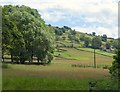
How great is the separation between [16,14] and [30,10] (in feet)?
37.9

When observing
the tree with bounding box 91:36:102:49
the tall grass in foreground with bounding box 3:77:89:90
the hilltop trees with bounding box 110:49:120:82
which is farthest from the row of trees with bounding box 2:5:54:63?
the tree with bounding box 91:36:102:49

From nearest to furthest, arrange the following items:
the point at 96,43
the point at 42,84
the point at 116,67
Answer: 1. the point at 116,67
2. the point at 42,84
3. the point at 96,43

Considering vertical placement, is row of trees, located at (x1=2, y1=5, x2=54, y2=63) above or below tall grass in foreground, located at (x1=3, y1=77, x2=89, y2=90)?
above

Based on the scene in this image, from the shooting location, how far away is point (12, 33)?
4850 cm

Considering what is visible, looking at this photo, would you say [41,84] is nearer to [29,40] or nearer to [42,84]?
[42,84]

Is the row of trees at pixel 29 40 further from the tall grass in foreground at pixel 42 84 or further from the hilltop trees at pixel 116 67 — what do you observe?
the hilltop trees at pixel 116 67

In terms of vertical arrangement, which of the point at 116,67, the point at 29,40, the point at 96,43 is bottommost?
the point at 116,67

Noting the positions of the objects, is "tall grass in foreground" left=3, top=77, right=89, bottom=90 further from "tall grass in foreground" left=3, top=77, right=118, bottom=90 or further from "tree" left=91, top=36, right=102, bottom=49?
"tree" left=91, top=36, right=102, bottom=49

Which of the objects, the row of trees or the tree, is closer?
the row of trees

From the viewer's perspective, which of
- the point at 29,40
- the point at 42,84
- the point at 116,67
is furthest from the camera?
the point at 29,40

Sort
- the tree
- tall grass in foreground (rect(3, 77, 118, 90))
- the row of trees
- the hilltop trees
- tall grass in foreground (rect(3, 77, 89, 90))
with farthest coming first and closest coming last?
the tree, the row of trees, tall grass in foreground (rect(3, 77, 89, 90)), tall grass in foreground (rect(3, 77, 118, 90)), the hilltop trees

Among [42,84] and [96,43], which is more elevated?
[96,43]

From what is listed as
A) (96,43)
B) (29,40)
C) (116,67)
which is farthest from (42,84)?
(96,43)

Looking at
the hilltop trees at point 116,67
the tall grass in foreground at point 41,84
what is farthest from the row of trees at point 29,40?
the hilltop trees at point 116,67
